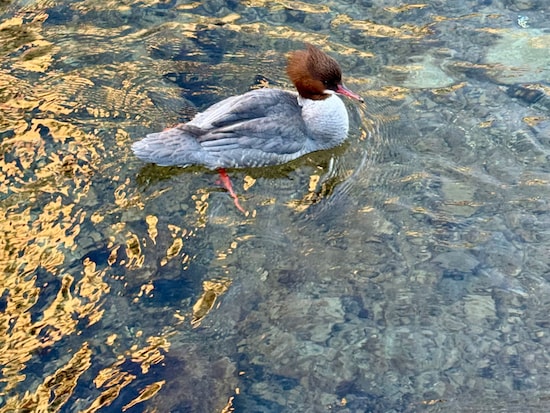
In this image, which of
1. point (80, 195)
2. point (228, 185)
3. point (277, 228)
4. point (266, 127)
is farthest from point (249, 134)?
point (80, 195)

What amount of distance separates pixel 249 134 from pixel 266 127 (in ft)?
0.49

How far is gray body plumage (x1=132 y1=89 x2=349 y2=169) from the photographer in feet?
17.9

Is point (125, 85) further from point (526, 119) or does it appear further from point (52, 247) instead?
point (526, 119)

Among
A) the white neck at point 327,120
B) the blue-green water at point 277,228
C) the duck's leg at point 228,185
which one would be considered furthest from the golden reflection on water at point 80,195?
the white neck at point 327,120

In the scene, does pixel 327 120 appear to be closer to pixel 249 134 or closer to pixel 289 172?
pixel 289 172

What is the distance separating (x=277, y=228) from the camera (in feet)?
16.9

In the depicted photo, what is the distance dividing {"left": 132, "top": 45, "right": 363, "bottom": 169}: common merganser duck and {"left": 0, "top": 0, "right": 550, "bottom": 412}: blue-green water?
0.15m

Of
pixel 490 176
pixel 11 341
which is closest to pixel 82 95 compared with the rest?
pixel 11 341

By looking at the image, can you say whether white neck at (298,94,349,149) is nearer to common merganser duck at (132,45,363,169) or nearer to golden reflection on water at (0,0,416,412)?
common merganser duck at (132,45,363,169)

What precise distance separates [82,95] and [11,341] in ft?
8.44

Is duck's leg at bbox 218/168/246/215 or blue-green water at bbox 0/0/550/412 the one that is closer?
blue-green water at bbox 0/0/550/412

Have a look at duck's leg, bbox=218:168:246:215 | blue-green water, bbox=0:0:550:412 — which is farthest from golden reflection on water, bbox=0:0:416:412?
duck's leg, bbox=218:168:246:215

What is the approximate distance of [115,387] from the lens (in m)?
4.12

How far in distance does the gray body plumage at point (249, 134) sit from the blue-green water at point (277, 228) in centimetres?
15
